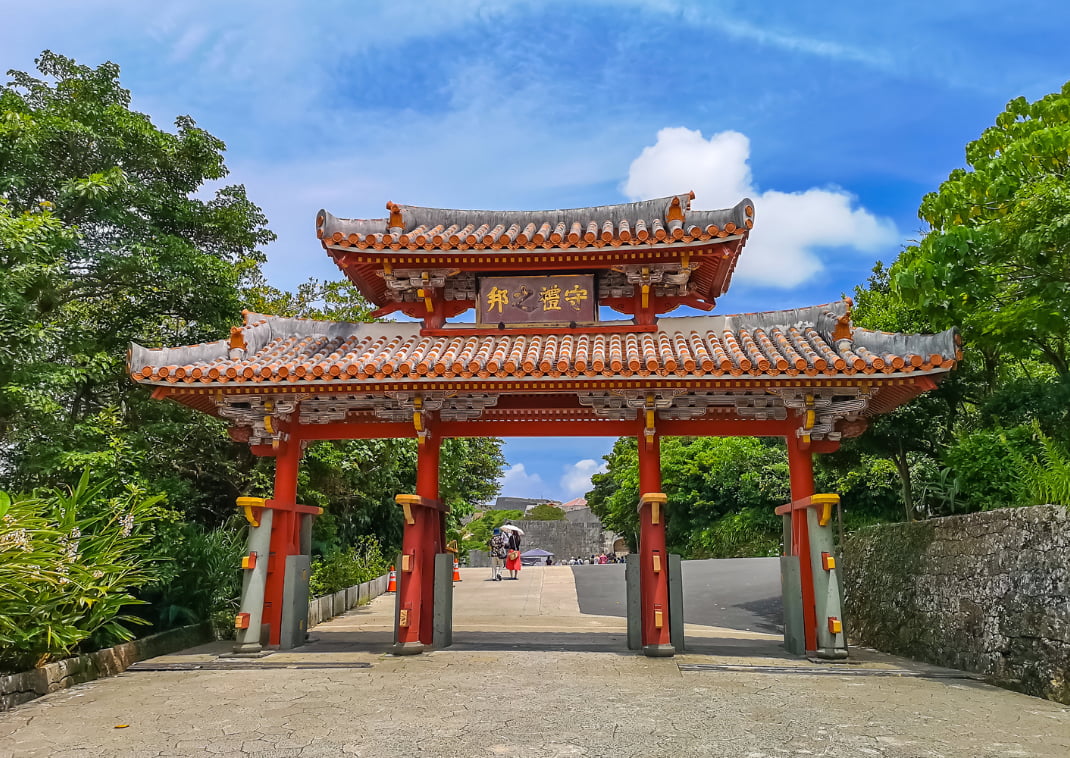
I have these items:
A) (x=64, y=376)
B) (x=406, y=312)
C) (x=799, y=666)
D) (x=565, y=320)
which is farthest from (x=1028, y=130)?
(x=64, y=376)

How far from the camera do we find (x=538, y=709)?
5.80 m

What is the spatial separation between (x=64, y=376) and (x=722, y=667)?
8.78 meters

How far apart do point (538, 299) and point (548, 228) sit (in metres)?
1.26

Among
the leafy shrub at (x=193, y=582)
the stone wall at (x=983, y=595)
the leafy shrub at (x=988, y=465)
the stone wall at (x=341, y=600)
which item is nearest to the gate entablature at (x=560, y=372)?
the leafy shrub at (x=988, y=465)

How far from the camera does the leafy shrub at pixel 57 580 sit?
256 inches

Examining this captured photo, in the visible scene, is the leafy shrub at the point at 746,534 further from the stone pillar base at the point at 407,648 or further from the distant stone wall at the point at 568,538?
the stone pillar base at the point at 407,648

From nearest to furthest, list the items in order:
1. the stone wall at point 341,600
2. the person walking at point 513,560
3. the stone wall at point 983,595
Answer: the stone wall at point 983,595
the stone wall at point 341,600
the person walking at point 513,560

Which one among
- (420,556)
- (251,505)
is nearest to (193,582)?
(251,505)

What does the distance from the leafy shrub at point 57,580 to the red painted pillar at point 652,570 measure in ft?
18.9

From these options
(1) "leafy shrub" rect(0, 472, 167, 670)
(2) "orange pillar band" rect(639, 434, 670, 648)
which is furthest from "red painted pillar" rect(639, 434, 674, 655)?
(1) "leafy shrub" rect(0, 472, 167, 670)

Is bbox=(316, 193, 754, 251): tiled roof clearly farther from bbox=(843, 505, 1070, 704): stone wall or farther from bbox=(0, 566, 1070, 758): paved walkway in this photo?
bbox=(0, 566, 1070, 758): paved walkway

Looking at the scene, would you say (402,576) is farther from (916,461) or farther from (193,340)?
(916,461)

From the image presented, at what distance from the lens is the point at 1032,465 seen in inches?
309

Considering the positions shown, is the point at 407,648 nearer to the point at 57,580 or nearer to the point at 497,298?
the point at 57,580
